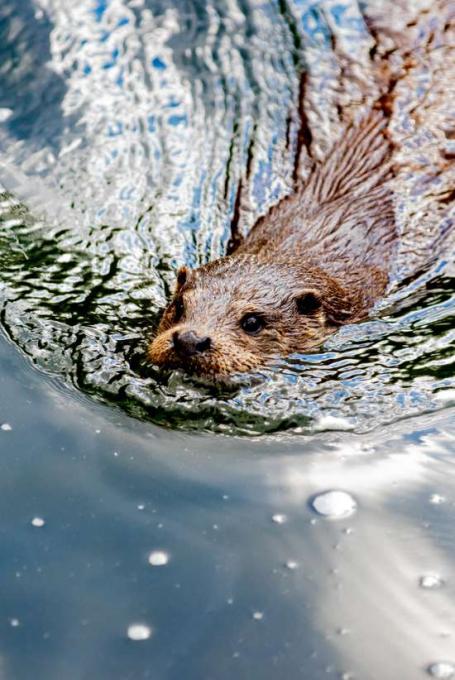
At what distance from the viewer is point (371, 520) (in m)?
3.31

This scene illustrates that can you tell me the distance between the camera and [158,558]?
313 cm

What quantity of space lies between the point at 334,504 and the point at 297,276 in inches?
66.6

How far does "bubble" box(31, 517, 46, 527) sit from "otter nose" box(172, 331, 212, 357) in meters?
1.14

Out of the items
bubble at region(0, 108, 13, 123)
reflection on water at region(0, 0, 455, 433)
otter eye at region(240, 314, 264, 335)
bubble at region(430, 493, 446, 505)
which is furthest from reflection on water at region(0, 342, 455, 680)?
bubble at region(0, 108, 13, 123)

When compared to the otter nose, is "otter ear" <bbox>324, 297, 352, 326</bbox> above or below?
below

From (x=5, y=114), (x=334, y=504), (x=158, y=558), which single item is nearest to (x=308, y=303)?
(x=334, y=504)

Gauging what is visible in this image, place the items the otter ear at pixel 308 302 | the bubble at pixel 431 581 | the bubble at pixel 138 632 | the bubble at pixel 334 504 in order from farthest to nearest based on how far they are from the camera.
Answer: the otter ear at pixel 308 302 → the bubble at pixel 334 504 → the bubble at pixel 431 581 → the bubble at pixel 138 632

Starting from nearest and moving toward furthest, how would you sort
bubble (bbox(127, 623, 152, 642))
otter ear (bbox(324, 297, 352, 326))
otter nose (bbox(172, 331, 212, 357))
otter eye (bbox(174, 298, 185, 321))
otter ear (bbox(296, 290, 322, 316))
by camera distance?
bubble (bbox(127, 623, 152, 642))
otter nose (bbox(172, 331, 212, 357))
otter eye (bbox(174, 298, 185, 321))
otter ear (bbox(296, 290, 322, 316))
otter ear (bbox(324, 297, 352, 326))

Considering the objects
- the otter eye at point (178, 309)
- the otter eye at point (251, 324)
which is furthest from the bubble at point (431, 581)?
the otter eye at point (178, 309)

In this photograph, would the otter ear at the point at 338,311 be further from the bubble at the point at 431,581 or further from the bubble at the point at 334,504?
the bubble at the point at 431,581

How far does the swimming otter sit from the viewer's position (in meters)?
4.39

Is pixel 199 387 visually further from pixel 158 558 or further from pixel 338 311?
pixel 158 558

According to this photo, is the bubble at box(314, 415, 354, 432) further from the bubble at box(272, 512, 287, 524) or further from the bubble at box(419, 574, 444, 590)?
the bubble at box(419, 574, 444, 590)

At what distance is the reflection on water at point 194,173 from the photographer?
428 cm
